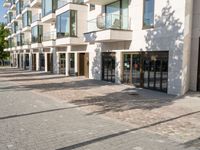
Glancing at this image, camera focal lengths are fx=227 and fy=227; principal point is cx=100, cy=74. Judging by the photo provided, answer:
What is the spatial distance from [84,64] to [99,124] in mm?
16363

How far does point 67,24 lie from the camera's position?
21891 mm

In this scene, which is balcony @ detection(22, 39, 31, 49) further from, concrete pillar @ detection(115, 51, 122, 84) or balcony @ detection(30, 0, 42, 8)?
concrete pillar @ detection(115, 51, 122, 84)

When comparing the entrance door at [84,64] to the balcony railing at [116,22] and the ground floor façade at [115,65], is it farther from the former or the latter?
the balcony railing at [116,22]

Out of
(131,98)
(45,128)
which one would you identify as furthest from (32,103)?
(131,98)

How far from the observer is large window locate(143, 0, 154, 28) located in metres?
14.2

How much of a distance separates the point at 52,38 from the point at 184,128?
2253 centimetres

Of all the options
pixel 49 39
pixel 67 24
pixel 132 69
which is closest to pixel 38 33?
pixel 49 39

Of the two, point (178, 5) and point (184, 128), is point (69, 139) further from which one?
point (178, 5)

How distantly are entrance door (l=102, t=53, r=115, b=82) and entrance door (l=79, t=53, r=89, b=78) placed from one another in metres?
3.21

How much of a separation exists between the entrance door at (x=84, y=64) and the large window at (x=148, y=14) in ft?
28.0

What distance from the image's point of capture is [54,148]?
5.11 metres

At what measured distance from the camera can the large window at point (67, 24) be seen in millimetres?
21105

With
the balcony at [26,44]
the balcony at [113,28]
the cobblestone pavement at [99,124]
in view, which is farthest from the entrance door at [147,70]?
the balcony at [26,44]

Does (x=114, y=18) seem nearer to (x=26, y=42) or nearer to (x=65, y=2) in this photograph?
(x=65, y=2)
